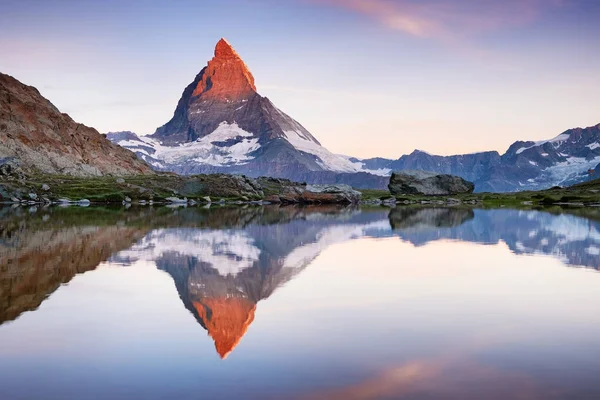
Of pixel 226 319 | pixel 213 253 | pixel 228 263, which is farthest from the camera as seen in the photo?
pixel 213 253

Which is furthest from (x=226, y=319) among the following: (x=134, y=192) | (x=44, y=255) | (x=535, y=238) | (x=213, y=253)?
(x=134, y=192)

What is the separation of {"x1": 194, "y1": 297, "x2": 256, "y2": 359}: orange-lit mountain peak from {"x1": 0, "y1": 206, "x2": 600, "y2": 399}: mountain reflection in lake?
0.26 ft

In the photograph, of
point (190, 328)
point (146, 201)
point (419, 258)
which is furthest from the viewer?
point (146, 201)

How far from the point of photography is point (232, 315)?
72.0 feet

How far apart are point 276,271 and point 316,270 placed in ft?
7.91

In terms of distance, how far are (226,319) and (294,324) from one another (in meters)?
2.40

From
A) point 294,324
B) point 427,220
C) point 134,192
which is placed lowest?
point 427,220

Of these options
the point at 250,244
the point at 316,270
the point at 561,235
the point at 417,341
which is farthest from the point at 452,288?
the point at 561,235

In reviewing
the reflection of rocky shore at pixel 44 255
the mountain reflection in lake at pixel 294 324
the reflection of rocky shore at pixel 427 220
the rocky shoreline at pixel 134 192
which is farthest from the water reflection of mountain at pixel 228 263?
the rocky shoreline at pixel 134 192

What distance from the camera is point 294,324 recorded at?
20.6m

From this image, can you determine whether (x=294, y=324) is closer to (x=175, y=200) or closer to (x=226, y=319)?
(x=226, y=319)

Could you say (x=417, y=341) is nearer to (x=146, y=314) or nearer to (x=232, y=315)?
(x=232, y=315)

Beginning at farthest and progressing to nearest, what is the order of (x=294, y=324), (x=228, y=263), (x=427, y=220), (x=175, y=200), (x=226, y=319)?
(x=175, y=200)
(x=427, y=220)
(x=228, y=263)
(x=226, y=319)
(x=294, y=324)

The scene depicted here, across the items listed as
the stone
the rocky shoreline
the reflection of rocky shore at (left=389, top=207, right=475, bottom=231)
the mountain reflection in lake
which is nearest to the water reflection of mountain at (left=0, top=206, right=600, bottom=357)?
the mountain reflection in lake
